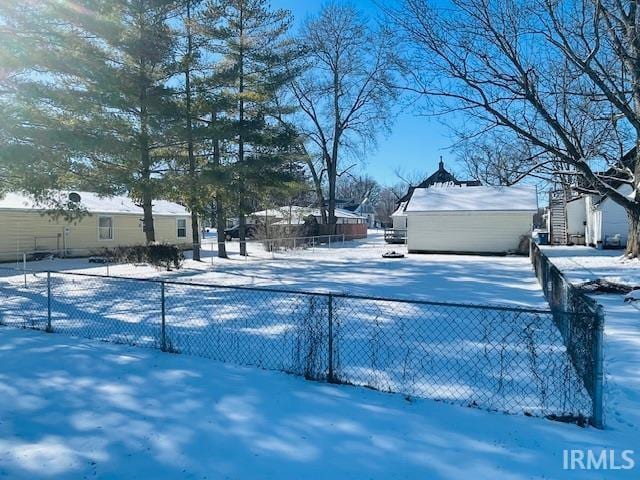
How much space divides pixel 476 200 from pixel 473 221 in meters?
1.79

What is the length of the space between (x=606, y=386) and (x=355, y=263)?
48.1ft

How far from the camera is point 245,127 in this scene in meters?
18.0

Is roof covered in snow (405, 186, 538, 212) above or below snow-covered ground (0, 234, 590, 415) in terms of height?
above

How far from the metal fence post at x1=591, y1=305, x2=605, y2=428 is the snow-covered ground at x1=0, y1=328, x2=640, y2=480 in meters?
0.12

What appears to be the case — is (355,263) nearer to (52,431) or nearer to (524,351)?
(524,351)

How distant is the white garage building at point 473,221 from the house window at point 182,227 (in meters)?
14.2

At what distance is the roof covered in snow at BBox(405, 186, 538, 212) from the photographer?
77.7 ft

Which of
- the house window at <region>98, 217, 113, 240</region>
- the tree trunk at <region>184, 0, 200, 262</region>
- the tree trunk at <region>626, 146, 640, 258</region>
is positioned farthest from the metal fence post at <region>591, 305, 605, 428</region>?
the house window at <region>98, 217, 113, 240</region>

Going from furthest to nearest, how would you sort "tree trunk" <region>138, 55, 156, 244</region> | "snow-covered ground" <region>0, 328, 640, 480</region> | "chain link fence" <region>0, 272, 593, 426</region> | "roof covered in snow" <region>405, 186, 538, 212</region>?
"roof covered in snow" <region>405, 186, 538, 212</region> → "tree trunk" <region>138, 55, 156, 244</region> → "chain link fence" <region>0, 272, 593, 426</region> → "snow-covered ground" <region>0, 328, 640, 480</region>

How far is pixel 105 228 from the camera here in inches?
897

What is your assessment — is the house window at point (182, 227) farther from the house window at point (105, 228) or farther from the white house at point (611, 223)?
the white house at point (611, 223)

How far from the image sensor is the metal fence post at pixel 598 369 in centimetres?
341

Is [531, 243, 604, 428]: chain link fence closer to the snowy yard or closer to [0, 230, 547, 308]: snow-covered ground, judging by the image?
the snowy yard

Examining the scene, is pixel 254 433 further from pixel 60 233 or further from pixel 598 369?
pixel 60 233
